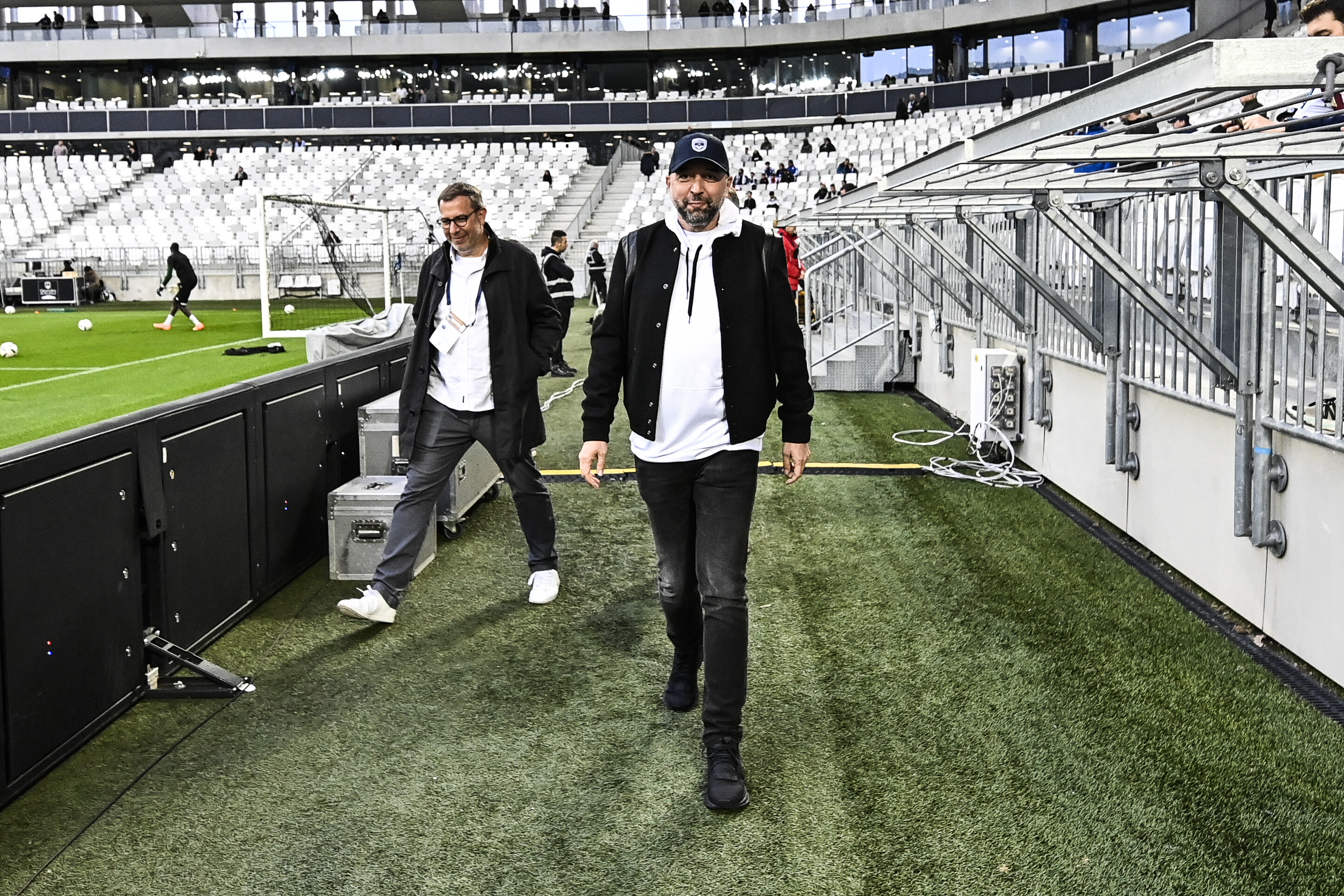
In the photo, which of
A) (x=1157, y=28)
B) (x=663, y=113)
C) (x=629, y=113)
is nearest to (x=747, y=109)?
(x=663, y=113)

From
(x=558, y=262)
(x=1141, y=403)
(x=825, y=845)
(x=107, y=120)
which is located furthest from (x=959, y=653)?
(x=107, y=120)

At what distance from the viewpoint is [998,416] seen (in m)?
9.26

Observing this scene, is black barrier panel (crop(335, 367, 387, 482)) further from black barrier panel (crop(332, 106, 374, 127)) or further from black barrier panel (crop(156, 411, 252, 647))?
black barrier panel (crop(332, 106, 374, 127))

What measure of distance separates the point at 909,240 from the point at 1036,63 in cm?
3833

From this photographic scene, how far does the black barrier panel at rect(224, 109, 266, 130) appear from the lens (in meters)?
54.5

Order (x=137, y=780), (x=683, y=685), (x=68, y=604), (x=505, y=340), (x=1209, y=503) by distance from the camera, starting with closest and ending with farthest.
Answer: (x=137, y=780) → (x=68, y=604) → (x=683, y=685) → (x=505, y=340) → (x=1209, y=503)

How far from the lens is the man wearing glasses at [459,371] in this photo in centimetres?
547

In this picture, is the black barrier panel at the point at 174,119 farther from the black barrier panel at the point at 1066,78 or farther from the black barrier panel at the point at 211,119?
the black barrier panel at the point at 1066,78

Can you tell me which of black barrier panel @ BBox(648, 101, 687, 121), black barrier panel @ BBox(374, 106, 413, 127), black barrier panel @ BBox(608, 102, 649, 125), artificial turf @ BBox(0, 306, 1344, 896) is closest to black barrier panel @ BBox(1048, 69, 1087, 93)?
black barrier panel @ BBox(648, 101, 687, 121)

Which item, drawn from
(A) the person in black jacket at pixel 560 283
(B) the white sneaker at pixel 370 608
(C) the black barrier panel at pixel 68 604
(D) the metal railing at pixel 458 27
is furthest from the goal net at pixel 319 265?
(D) the metal railing at pixel 458 27

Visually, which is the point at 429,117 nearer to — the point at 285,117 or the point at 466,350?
the point at 285,117

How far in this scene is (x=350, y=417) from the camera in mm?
7164

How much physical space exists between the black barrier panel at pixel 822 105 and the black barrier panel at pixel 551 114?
1008cm

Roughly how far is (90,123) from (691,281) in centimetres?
5869
